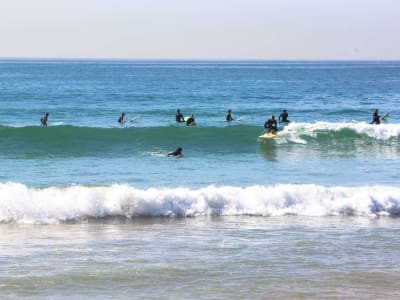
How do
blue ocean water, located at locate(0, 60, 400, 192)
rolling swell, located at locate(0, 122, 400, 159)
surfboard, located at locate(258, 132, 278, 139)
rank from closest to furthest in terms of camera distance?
blue ocean water, located at locate(0, 60, 400, 192) → rolling swell, located at locate(0, 122, 400, 159) → surfboard, located at locate(258, 132, 278, 139)

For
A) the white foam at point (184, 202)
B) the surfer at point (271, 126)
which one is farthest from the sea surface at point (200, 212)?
the surfer at point (271, 126)

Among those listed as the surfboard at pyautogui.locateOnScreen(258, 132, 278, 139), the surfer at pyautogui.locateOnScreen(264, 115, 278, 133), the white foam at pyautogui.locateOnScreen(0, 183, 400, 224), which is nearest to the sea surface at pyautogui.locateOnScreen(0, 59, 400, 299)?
the white foam at pyautogui.locateOnScreen(0, 183, 400, 224)

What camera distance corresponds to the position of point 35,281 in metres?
11.2

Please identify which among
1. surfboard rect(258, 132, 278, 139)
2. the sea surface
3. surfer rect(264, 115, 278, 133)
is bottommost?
the sea surface

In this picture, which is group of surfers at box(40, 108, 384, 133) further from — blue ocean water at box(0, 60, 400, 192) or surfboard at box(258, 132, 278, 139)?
blue ocean water at box(0, 60, 400, 192)

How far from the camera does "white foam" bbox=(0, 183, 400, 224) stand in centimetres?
1631

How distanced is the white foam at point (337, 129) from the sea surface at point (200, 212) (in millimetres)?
84

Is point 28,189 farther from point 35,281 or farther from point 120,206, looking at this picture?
point 35,281

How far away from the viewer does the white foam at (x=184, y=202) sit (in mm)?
16312

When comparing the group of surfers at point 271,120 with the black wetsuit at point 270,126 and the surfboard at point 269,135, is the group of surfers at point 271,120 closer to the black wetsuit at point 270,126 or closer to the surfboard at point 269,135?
the black wetsuit at point 270,126

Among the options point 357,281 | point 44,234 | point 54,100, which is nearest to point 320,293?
point 357,281

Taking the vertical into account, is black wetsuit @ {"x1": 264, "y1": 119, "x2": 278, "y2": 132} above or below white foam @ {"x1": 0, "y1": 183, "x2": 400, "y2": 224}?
above

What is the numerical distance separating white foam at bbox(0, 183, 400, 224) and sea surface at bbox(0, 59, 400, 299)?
4cm

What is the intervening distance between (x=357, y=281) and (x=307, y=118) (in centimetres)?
3027
